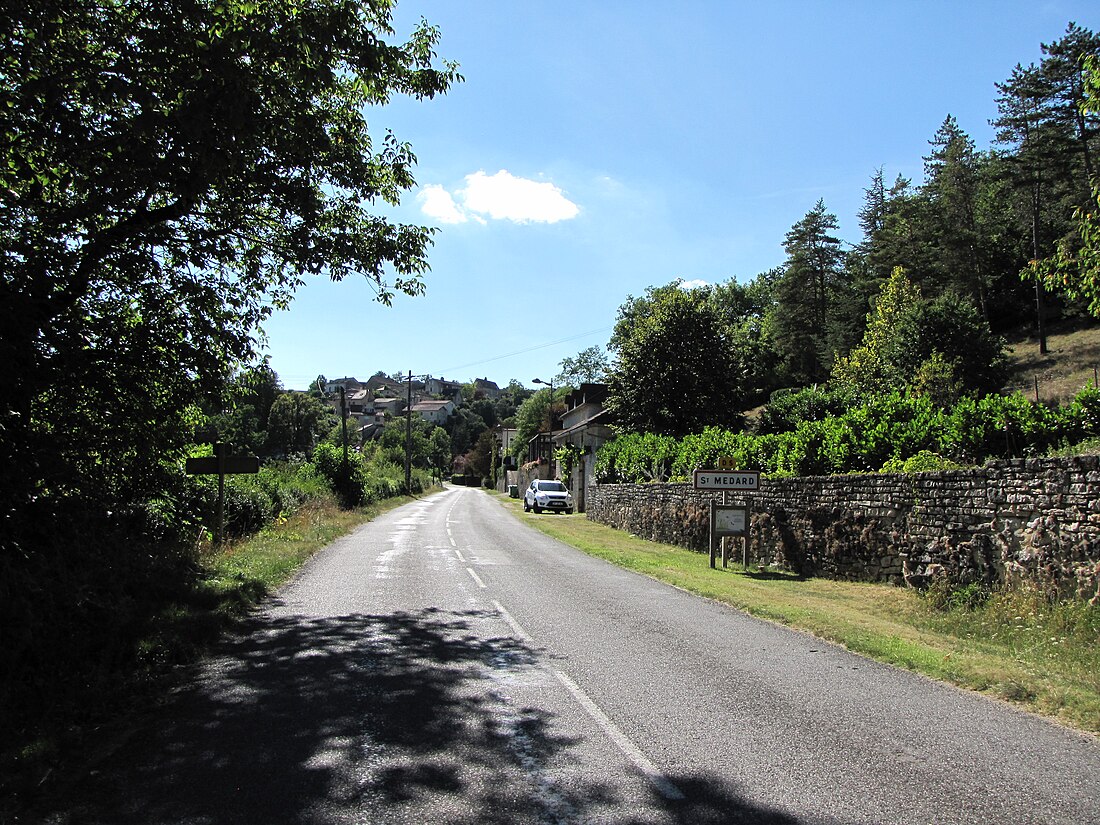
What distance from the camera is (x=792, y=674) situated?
6.91 metres

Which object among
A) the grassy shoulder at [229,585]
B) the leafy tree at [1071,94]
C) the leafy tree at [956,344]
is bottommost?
the grassy shoulder at [229,585]

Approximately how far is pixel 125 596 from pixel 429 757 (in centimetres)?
548

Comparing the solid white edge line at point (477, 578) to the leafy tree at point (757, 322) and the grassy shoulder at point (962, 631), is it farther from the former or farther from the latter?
the leafy tree at point (757, 322)

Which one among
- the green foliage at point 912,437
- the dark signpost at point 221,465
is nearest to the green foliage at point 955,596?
the green foliage at point 912,437

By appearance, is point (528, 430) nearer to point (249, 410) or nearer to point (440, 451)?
point (440, 451)

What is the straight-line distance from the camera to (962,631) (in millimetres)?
9273

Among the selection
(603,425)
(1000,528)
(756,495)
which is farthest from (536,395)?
(1000,528)

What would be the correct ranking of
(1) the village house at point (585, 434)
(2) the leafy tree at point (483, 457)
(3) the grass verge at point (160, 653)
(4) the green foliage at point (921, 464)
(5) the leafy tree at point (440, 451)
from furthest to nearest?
(5) the leafy tree at point (440, 451), (2) the leafy tree at point (483, 457), (1) the village house at point (585, 434), (4) the green foliage at point (921, 464), (3) the grass verge at point (160, 653)

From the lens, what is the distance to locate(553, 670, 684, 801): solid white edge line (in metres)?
4.12

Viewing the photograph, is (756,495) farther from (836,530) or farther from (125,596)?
(125,596)

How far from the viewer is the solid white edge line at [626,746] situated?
4125 mm

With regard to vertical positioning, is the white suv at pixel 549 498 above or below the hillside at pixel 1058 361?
below

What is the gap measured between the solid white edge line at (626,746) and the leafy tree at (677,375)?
3467cm

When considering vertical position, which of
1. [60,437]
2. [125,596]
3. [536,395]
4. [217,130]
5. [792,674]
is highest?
[536,395]
